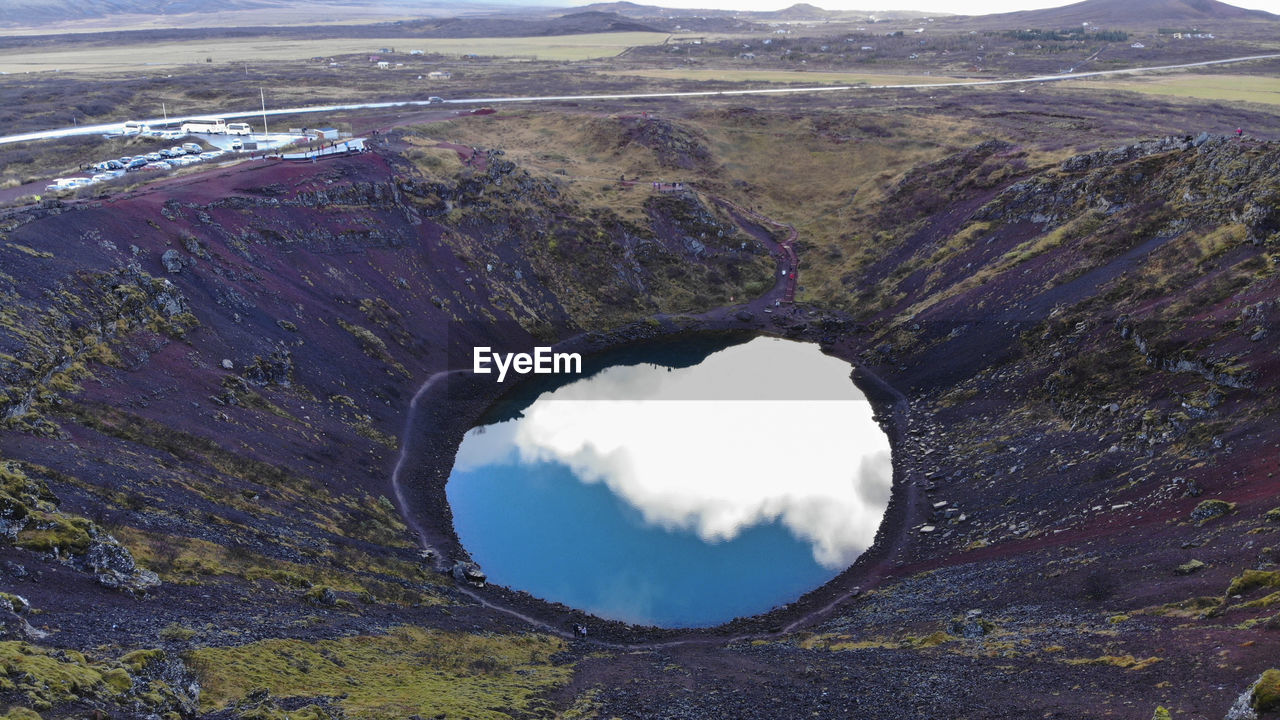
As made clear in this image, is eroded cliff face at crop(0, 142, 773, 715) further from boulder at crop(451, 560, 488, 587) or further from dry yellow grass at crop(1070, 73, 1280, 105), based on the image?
dry yellow grass at crop(1070, 73, 1280, 105)

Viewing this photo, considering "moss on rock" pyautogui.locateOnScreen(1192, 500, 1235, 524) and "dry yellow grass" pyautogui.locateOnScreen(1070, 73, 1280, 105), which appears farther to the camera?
"dry yellow grass" pyautogui.locateOnScreen(1070, 73, 1280, 105)

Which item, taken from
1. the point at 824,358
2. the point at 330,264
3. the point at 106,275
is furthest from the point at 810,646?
the point at 330,264

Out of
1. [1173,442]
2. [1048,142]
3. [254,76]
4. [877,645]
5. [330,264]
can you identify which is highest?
[254,76]

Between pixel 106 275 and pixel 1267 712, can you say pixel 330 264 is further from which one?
pixel 1267 712

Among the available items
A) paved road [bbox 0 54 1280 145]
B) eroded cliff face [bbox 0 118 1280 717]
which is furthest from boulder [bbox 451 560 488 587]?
paved road [bbox 0 54 1280 145]

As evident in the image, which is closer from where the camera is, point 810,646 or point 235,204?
point 810,646
